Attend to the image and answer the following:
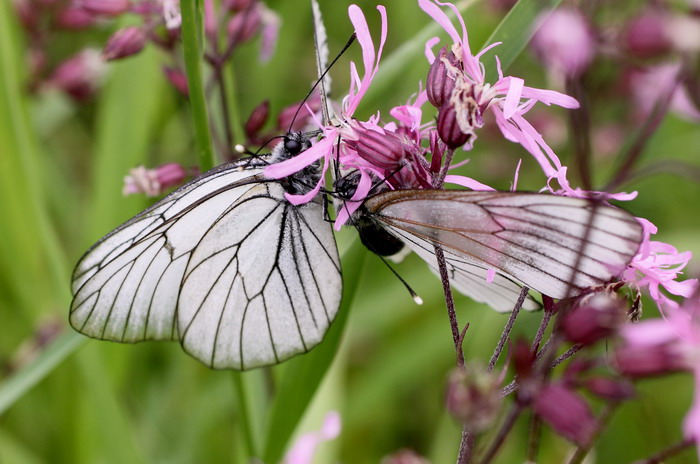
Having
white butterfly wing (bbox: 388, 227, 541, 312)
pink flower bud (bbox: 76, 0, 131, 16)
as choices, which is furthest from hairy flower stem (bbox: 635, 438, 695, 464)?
pink flower bud (bbox: 76, 0, 131, 16)

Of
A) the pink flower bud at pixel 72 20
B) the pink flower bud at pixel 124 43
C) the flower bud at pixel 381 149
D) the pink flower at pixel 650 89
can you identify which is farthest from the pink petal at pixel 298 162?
the pink flower bud at pixel 72 20

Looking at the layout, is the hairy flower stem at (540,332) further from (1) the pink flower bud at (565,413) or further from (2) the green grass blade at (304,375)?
(2) the green grass blade at (304,375)

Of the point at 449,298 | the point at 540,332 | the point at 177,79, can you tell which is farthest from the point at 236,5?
the point at 540,332

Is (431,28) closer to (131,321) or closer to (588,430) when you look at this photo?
(131,321)

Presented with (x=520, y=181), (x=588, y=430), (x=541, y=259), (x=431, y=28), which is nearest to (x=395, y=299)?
(x=520, y=181)

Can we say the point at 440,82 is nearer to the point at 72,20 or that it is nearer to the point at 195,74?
the point at 195,74

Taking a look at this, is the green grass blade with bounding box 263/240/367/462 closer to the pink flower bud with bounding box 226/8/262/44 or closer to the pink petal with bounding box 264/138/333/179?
the pink petal with bounding box 264/138/333/179
